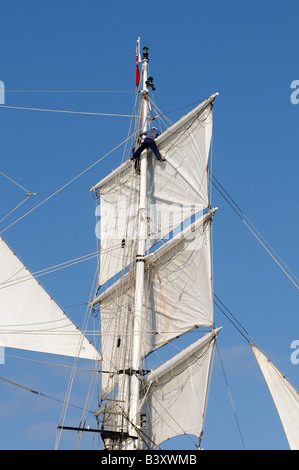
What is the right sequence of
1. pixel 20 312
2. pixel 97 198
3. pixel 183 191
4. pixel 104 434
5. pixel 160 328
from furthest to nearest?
pixel 97 198 < pixel 183 191 < pixel 160 328 < pixel 20 312 < pixel 104 434

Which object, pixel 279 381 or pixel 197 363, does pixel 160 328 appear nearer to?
pixel 197 363

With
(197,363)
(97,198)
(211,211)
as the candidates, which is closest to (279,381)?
(197,363)

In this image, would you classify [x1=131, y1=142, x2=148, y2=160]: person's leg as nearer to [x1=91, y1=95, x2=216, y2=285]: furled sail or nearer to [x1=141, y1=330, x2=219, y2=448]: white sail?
[x1=91, y1=95, x2=216, y2=285]: furled sail

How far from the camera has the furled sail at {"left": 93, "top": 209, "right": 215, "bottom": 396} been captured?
3316 cm

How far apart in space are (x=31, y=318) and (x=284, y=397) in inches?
398

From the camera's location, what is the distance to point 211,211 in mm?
34938

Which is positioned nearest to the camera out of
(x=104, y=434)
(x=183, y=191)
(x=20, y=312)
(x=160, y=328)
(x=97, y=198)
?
(x=104, y=434)

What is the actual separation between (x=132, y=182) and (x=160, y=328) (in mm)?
6901

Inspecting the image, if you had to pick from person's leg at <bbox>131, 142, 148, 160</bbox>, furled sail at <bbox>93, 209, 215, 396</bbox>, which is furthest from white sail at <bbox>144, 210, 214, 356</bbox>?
person's leg at <bbox>131, 142, 148, 160</bbox>

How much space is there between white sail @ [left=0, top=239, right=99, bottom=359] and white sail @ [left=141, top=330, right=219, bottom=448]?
297 cm

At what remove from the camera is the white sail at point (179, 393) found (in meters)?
31.3

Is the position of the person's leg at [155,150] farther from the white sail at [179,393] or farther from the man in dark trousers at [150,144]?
the white sail at [179,393]

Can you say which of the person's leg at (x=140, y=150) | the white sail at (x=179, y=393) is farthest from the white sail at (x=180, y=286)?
the person's leg at (x=140, y=150)

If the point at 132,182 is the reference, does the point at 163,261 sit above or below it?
below
